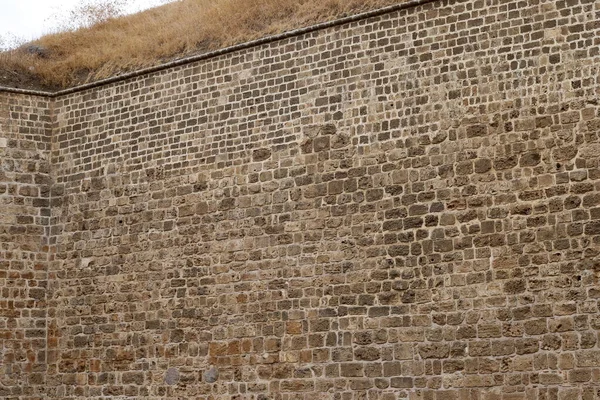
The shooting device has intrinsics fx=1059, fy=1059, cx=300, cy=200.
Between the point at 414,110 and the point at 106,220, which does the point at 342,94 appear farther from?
the point at 106,220

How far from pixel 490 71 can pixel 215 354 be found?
5207 mm

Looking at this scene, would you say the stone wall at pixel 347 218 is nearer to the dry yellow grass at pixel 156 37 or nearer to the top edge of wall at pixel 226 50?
the top edge of wall at pixel 226 50

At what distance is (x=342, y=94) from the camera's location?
13.9 meters

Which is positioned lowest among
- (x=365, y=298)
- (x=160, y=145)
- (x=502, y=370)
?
(x=502, y=370)

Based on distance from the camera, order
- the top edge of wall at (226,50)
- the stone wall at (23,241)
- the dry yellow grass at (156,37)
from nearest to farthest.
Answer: the top edge of wall at (226,50) → the dry yellow grass at (156,37) → the stone wall at (23,241)

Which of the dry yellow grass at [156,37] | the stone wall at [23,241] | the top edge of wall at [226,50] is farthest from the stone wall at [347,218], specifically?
the dry yellow grass at [156,37]

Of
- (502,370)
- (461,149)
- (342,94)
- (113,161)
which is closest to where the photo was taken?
(502,370)

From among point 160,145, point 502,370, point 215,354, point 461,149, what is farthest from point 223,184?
point 502,370

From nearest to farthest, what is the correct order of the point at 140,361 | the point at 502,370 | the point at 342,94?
the point at 502,370, the point at 342,94, the point at 140,361

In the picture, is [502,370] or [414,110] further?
[414,110]

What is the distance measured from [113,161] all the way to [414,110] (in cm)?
505

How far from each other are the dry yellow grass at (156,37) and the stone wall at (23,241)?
933mm

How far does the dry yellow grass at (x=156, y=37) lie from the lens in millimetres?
15461

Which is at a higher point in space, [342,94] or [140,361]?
[342,94]
